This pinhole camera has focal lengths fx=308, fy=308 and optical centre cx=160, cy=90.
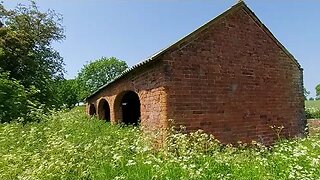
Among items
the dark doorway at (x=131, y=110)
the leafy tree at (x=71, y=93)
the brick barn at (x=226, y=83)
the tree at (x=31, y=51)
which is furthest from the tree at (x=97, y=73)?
the brick barn at (x=226, y=83)

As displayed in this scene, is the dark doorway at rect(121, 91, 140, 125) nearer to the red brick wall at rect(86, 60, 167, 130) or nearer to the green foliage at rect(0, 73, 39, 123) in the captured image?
the green foliage at rect(0, 73, 39, 123)

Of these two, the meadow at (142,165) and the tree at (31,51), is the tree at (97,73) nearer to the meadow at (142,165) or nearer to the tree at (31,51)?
the tree at (31,51)

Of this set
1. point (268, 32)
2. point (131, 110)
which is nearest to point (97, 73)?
point (131, 110)

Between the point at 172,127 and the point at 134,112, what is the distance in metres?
9.47

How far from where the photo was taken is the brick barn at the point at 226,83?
7930 mm

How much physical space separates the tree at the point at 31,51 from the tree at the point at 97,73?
4098 cm

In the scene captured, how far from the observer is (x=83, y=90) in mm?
62062

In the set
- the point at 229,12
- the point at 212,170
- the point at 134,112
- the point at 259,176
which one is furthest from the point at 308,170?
the point at 134,112

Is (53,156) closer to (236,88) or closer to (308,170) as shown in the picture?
(308,170)

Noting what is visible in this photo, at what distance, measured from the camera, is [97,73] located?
213 feet

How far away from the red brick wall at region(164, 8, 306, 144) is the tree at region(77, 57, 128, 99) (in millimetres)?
54891

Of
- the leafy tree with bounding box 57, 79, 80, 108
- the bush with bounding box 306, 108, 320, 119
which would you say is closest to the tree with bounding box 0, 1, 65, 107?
the bush with bounding box 306, 108, 320, 119

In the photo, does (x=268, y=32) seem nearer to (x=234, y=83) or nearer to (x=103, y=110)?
(x=234, y=83)

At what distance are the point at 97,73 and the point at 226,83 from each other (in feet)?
191
